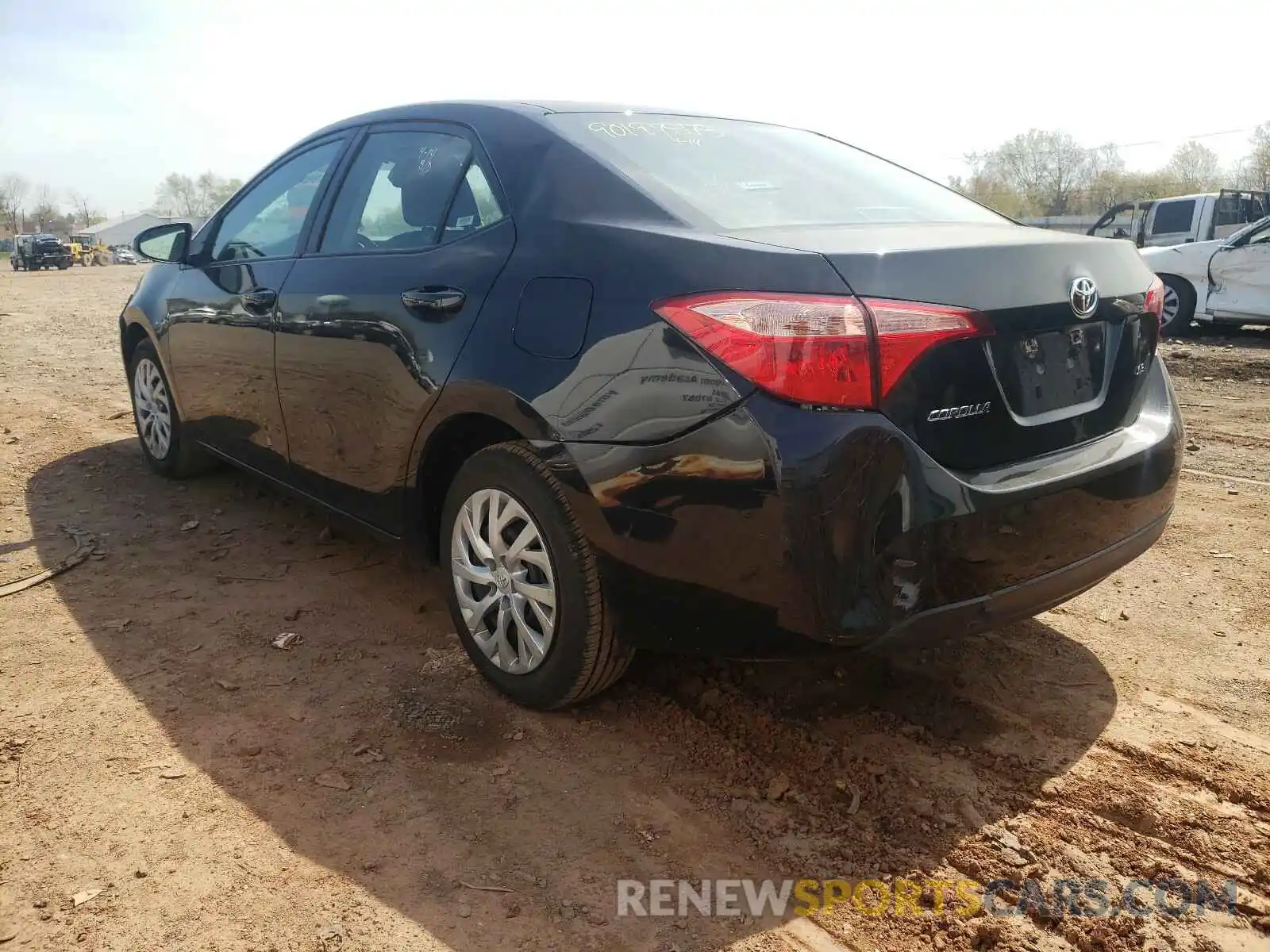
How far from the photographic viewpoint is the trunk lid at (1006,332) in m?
2.23

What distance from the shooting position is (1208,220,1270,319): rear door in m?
11.3

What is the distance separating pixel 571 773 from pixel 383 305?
1.55m

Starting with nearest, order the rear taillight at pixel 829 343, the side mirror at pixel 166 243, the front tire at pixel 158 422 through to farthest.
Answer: the rear taillight at pixel 829 343 < the side mirror at pixel 166 243 < the front tire at pixel 158 422

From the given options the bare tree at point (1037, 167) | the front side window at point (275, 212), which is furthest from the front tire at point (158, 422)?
the bare tree at point (1037, 167)

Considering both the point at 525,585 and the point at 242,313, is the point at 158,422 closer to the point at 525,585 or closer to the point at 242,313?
the point at 242,313

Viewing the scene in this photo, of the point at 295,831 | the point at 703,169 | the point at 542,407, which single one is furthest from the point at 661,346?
the point at 295,831

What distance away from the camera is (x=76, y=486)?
5.35 metres

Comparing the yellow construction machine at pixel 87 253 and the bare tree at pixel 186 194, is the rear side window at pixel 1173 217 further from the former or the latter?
the bare tree at pixel 186 194

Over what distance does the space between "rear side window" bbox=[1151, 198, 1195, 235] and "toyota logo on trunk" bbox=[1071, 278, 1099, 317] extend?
15846 mm

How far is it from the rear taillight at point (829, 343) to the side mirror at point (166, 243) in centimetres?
355

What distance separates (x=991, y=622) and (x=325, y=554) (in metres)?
2.94

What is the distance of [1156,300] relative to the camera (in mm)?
2854

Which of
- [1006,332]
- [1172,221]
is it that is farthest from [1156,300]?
[1172,221]

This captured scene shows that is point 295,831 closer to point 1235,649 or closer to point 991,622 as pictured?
point 991,622
